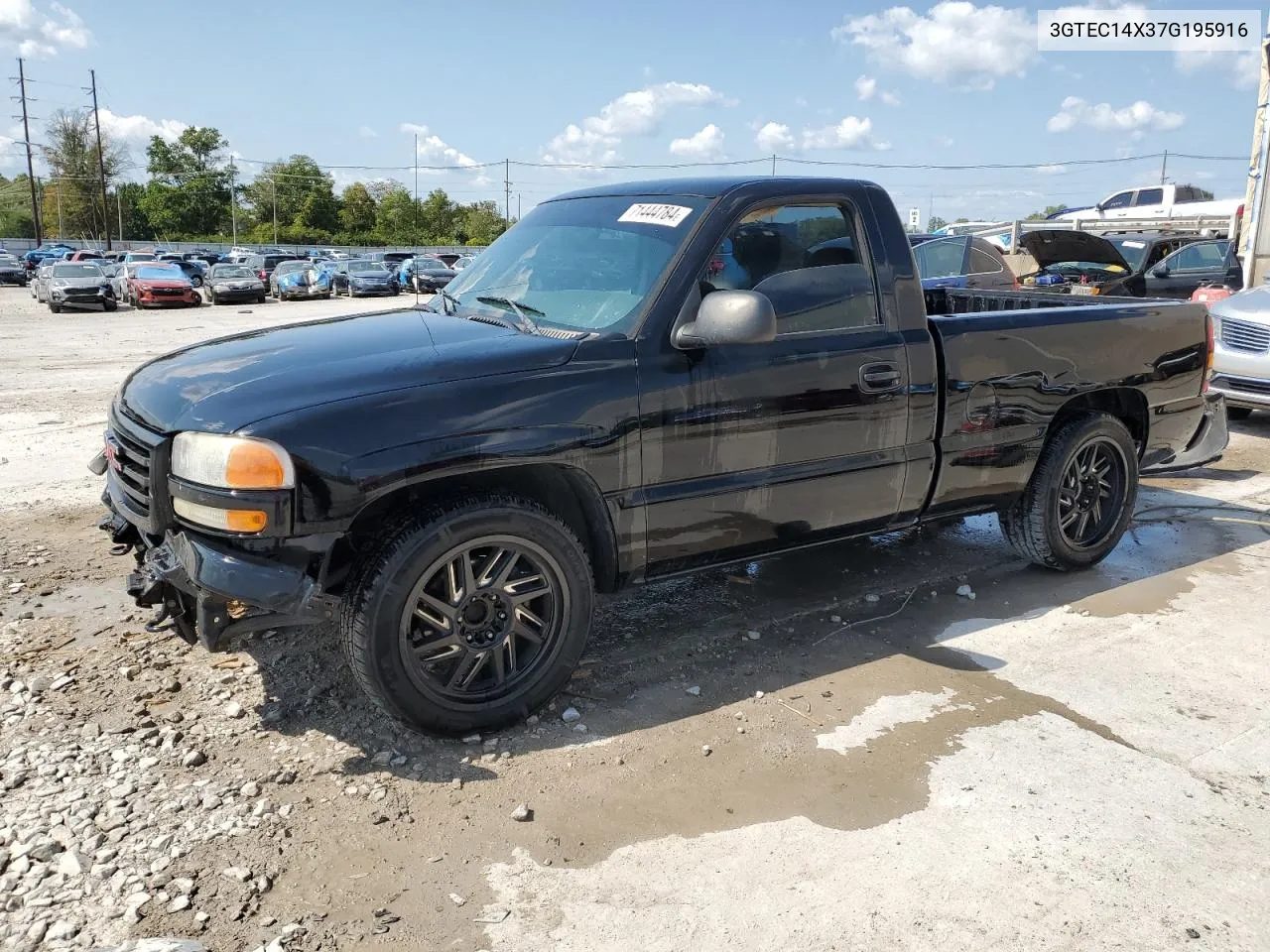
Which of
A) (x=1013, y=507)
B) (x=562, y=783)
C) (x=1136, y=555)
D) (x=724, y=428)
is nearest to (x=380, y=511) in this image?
(x=562, y=783)

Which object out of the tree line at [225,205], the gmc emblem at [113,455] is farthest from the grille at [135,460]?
the tree line at [225,205]

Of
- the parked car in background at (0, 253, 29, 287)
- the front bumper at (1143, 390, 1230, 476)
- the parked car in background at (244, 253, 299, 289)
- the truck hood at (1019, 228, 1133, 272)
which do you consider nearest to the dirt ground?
the front bumper at (1143, 390, 1230, 476)

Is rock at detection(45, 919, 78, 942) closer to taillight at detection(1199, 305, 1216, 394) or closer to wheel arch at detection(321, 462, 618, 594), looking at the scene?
wheel arch at detection(321, 462, 618, 594)

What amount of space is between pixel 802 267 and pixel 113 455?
2767 mm

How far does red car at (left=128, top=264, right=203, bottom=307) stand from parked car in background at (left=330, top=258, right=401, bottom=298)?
17.5 feet

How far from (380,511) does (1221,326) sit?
30.5 feet

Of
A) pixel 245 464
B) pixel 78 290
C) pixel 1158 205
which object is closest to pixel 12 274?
pixel 78 290

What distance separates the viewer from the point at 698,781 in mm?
3213

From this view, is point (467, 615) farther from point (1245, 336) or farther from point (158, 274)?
point (158, 274)

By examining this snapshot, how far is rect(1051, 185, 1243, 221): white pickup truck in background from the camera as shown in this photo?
26.9 metres

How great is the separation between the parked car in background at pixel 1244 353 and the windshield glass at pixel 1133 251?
570 centimetres

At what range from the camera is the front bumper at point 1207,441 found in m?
5.69

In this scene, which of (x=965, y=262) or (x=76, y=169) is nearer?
(x=965, y=262)

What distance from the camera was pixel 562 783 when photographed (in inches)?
125
